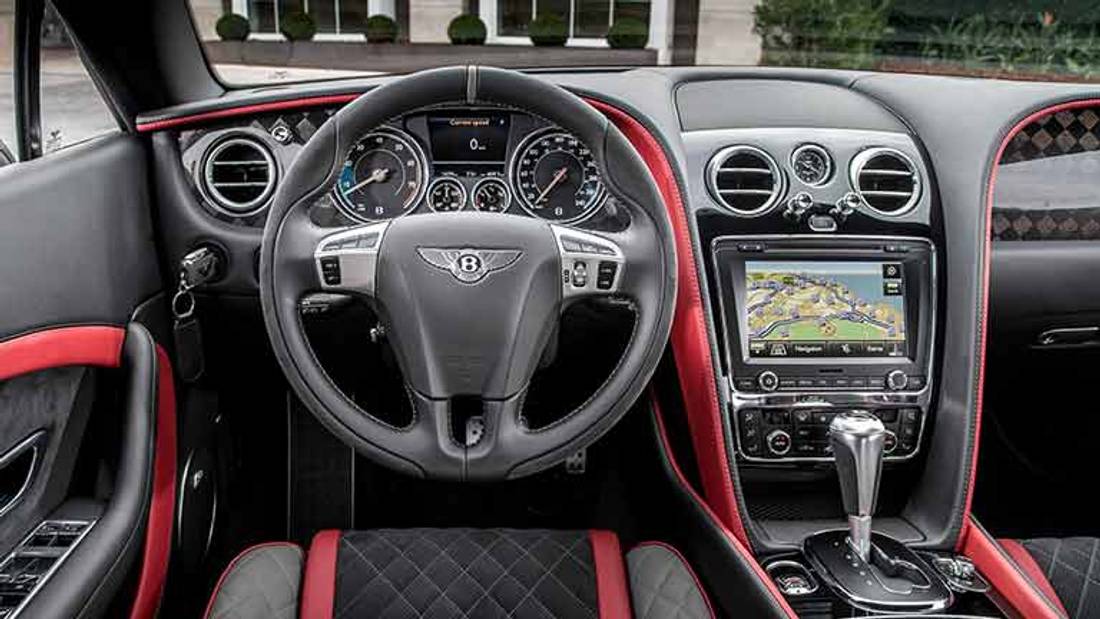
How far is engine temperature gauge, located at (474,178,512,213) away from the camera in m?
1.64

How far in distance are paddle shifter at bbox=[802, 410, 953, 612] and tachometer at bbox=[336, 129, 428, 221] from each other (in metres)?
0.79

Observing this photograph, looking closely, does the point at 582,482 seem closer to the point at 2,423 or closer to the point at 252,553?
the point at 252,553

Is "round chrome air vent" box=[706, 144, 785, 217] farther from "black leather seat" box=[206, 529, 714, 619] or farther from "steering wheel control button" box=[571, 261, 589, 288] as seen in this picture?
"black leather seat" box=[206, 529, 714, 619]

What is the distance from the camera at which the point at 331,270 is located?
133 centimetres

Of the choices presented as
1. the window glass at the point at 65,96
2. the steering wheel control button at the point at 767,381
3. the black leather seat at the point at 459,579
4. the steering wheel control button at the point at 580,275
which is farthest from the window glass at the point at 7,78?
the steering wheel control button at the point at 767,381

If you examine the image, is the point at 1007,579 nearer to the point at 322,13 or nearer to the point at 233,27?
the point at 233,27

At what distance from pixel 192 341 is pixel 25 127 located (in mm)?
484

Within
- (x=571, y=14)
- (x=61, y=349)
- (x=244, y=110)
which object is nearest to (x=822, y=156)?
(x=244, y=110)

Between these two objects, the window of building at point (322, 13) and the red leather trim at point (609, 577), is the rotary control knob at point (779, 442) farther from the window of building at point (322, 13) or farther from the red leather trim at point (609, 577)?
the window of building at point (322, 13)

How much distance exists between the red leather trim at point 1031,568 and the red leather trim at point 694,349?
0.45 m

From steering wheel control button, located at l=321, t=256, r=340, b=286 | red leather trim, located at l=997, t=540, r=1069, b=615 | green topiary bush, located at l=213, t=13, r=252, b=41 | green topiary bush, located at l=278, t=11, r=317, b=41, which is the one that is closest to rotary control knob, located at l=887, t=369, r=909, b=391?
red leather trim, located at l=997, t=540, r=1069, b=615

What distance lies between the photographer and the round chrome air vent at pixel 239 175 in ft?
6.07

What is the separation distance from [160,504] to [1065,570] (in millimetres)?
1526

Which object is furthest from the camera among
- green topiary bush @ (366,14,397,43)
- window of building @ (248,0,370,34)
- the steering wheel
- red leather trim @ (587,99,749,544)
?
green topiary bush @ (366,14,397,43)
